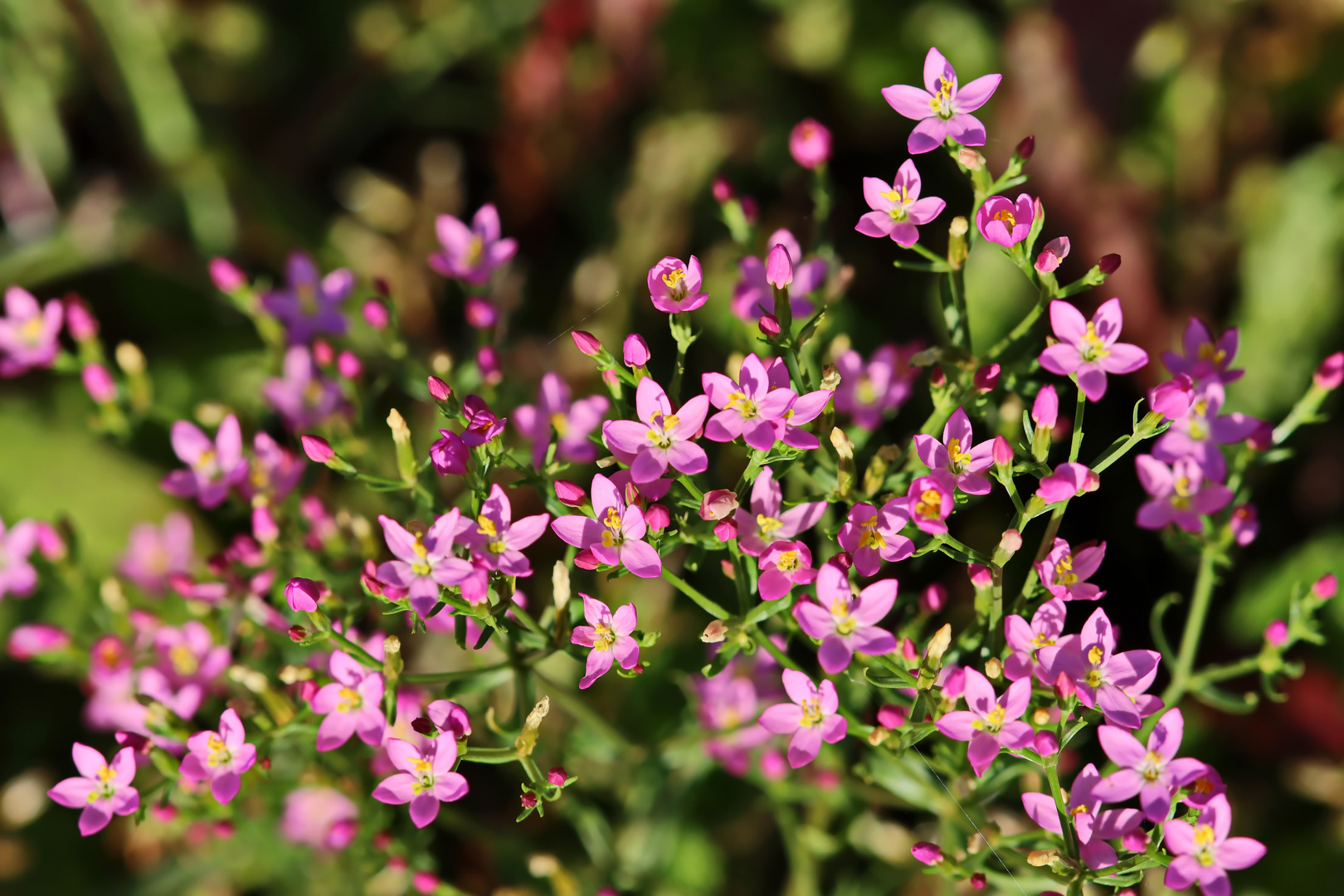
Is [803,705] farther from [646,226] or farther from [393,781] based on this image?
[646,226]

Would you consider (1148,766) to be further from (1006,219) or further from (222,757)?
(222,757)

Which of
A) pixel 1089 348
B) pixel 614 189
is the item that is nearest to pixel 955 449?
pixel 1089 348

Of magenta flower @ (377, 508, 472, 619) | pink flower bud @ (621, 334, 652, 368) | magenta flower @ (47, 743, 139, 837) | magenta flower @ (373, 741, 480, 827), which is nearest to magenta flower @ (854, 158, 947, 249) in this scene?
pink flower bud @ (621, 334, 652, 368)

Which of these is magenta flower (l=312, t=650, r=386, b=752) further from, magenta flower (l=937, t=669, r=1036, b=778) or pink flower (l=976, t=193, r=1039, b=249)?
pink flower (l=976, t=193, r=1039, b=249)

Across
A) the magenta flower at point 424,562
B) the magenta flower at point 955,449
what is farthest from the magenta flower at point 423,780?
the magenta flower at point 955,449

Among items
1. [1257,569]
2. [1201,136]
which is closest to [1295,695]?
[1257,569]
